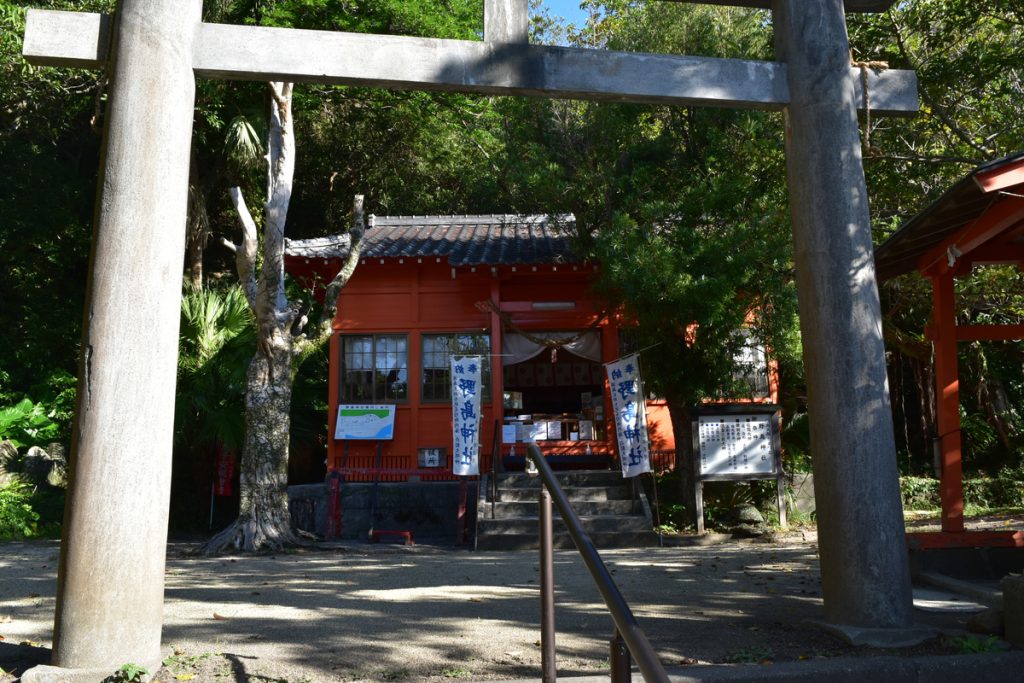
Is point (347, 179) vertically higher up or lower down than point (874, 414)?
higher up

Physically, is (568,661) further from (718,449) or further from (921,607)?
(718,449)

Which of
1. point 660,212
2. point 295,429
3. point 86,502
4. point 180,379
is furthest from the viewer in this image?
point 295,429

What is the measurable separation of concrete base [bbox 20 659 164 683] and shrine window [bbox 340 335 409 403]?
1053cm

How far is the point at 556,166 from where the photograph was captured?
38.1ft

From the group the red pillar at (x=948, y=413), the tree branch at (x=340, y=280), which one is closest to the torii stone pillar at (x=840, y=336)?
the red pillar at (x=948, y=413)

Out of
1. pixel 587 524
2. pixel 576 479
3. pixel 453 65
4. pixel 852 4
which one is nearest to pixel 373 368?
pixel 576 479

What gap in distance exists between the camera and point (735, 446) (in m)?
11.9

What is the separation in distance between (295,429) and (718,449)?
8.31 metres

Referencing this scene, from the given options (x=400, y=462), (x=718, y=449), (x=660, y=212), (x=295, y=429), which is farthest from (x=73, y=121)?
(x=718, y=449)

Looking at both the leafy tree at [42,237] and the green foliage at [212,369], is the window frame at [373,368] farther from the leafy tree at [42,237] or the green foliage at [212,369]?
the leafy tree at [42,237]

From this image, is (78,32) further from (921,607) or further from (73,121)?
(73,121)

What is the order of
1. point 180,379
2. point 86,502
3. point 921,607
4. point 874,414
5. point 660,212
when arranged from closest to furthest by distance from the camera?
point 86,502 < point 874,414 < point 921,607 < point 660,212 < point 180,379

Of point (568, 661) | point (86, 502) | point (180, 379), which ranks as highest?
Result: point (180, 379)

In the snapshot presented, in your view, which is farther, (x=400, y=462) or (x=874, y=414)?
(x=400, y=462)
